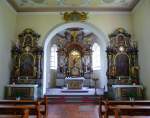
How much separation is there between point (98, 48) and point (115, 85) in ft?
25.7

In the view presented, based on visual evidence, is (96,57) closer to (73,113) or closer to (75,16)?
(75,16)

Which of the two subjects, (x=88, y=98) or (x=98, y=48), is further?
(x=98, y=48)

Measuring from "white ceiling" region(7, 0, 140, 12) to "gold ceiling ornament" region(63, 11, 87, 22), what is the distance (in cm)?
24

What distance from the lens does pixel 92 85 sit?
16719mm

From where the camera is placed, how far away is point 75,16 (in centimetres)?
1097

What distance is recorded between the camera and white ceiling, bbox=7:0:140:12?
10.0 metres

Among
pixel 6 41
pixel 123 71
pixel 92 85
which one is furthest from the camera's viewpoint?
pixel 92 85

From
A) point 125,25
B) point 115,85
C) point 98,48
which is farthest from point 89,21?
point 98,48

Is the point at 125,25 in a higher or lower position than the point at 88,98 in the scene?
higher

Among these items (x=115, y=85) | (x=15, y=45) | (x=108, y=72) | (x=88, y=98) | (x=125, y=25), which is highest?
(x=125, y=25)

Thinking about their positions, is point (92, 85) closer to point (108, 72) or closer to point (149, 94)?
point (108, 72)

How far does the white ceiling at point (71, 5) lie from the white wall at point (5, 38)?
2.09 feet

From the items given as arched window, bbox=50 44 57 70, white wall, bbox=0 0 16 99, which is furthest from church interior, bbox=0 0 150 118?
arched window, bbox=50 44 57 70

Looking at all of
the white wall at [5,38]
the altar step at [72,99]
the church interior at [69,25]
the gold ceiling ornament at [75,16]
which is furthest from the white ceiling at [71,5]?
the altar step at [72,99]
